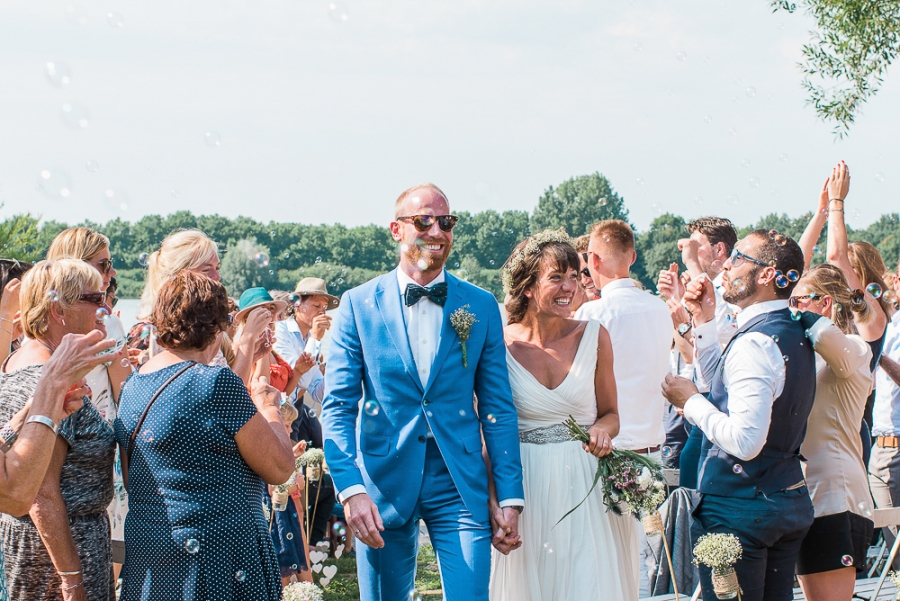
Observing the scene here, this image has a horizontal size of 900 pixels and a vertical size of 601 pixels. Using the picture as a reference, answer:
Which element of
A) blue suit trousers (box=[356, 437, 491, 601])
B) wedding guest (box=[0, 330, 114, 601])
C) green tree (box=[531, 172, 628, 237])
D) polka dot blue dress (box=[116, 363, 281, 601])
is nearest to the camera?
wedding guest (box=[0, 330, 114, 601])

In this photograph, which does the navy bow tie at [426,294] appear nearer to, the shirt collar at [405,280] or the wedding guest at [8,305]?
the shirt collar at [405,280]

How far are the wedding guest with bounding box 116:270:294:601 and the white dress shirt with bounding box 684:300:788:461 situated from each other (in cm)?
196

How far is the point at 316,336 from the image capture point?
8.09 m

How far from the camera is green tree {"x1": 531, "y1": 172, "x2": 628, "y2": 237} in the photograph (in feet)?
60.9

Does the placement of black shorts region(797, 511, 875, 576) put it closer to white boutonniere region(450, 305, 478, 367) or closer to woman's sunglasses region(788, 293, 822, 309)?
woman's sunglasses region(788, 293, 822, 309)

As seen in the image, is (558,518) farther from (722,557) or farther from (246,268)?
(246,268)

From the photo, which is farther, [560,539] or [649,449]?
[649,449]

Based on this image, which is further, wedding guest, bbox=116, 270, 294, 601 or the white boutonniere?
the white boutonniere

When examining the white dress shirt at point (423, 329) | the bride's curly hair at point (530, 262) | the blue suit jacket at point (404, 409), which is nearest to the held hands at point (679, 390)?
the bride's curly hair at point (530, 262)

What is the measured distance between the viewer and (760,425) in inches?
150

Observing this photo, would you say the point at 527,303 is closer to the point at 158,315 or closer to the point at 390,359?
the point at 390,359

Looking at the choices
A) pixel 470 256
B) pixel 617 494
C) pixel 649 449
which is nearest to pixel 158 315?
pixel 617 494

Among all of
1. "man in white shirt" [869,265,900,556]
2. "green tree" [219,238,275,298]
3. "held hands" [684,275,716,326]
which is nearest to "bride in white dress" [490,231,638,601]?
"held hands" [684,275,716,326]

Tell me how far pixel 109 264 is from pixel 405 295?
2067mm
